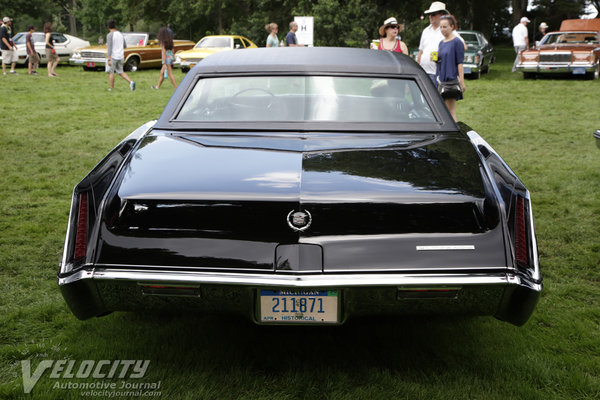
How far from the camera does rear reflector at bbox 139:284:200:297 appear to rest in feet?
8.72

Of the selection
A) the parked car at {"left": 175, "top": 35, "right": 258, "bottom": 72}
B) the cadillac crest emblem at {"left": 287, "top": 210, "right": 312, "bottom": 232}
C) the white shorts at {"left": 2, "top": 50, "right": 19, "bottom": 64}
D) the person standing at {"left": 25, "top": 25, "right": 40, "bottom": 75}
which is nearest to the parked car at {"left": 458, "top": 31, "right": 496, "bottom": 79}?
the parked car at {"left": 175, "top": 35, "right": 258, "bottom": 72}

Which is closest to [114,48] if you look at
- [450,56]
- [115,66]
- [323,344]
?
[115,66]

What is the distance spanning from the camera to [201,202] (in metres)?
2.71

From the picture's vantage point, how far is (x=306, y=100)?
12.7ft

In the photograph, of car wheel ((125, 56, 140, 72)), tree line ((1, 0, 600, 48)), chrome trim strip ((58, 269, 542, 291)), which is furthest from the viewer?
tree line ((1, 0, 600, 48))

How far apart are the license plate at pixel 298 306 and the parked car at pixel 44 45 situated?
22.7m

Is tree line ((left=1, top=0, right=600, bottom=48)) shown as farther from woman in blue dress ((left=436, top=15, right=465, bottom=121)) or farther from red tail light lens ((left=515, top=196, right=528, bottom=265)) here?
red tail light lens ((left=515, top=196, right=528, bottom=265))

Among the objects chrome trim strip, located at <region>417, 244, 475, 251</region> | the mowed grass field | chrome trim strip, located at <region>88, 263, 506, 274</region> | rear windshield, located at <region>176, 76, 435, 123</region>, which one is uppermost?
rear windshield, located at <region>176, 76, 435, 123</region>

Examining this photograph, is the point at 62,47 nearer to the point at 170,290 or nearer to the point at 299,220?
the point at 170,290

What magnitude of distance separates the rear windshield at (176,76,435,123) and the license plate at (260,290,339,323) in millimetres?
1361

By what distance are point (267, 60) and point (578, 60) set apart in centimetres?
1615

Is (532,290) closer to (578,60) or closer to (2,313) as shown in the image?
(2,313)

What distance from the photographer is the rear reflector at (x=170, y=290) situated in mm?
2658

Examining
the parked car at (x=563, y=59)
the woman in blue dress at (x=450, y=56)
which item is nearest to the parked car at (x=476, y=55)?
the parked car at (x=563, y=59)
